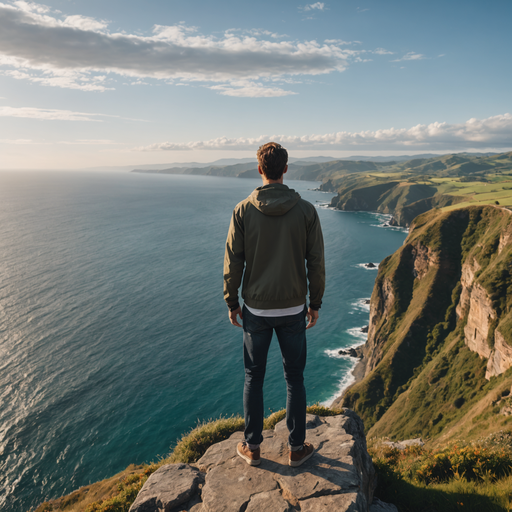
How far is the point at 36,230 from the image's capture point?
13550 centimetres

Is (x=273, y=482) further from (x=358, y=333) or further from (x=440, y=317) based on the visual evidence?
(x=358, y=333)

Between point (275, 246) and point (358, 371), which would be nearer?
point (275, 246)

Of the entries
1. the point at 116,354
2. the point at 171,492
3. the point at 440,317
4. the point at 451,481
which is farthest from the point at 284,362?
the point at 440,317

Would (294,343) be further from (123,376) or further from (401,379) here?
(401,379)

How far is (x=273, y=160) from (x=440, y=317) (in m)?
73.6

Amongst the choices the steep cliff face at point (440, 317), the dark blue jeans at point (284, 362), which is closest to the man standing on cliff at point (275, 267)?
the dark blue jeans at point (284, 362)

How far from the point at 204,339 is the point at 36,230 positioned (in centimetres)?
10777

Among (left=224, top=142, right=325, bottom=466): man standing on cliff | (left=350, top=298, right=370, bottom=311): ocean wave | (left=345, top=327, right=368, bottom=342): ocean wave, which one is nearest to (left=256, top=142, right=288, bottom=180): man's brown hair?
(left=224, top=142, right=325, bottom=466): man standing on cliff

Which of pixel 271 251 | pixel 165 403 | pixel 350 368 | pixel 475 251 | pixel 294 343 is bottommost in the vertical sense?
pixel 350 368

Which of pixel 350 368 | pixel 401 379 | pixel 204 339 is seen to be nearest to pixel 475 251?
pixel 401 379

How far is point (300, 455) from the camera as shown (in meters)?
6.09

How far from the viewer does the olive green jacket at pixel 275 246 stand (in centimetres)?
540

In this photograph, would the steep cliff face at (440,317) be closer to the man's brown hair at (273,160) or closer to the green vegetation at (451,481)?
the green vegetation at (451,481)

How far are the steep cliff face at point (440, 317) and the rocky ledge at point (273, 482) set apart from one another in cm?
4575
